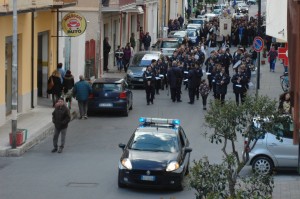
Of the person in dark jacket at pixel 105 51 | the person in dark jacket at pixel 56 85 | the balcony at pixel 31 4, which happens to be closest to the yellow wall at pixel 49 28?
the balcony at pixel 31 4

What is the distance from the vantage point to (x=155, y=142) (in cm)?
2097

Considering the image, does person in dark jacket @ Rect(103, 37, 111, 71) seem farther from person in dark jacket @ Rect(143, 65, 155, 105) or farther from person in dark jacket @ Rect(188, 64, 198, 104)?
person in dark jacket @ Rect(188, 64, 198, 104)

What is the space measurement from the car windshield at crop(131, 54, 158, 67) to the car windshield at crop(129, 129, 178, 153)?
2183 centimetres

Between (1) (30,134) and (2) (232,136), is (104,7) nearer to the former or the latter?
(1) (30,134)

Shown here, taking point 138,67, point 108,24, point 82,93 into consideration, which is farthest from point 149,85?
point 108,24

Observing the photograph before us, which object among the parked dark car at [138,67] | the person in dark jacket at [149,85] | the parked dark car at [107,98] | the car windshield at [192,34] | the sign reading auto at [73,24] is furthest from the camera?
the car windshield at [192,34]

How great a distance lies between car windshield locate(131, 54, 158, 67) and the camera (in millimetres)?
43206

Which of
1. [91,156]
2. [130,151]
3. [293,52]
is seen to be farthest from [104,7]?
[293,52]

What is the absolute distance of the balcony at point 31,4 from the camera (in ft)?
87.4

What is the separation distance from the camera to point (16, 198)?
746 inches

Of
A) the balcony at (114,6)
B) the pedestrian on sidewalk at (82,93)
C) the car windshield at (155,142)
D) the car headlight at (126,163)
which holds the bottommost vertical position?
the car headlight at (126,163)

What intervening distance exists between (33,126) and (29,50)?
5.29 m

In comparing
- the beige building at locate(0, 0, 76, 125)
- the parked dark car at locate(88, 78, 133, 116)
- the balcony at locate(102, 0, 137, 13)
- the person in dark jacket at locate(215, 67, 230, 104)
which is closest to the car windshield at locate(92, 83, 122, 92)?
the parked dark car at locate(88, 78, 133, 116)

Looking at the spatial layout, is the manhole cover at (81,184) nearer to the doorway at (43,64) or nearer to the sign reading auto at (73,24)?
the sign reading auto at (73,24)
